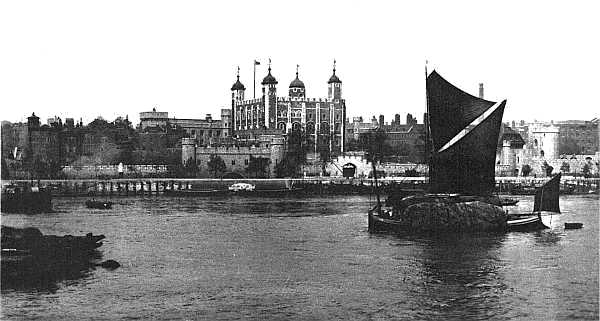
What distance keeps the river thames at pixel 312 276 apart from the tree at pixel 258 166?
34.9m

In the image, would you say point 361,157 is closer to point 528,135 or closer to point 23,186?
point 528,135

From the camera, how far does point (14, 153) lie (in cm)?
5300

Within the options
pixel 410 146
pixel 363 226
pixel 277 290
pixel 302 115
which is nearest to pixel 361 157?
pixel 302 115

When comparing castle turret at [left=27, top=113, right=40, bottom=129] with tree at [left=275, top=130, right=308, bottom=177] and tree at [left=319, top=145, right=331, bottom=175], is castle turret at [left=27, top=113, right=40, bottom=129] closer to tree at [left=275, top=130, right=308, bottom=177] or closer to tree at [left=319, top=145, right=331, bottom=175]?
tree at [left=275, top=130, right=308, bottom=177]

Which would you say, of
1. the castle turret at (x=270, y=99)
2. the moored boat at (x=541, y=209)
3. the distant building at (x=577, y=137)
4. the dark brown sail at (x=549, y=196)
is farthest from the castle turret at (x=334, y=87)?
the dark brown sail at (x=549, y=196)

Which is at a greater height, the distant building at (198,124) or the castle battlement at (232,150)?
the distant building at (198,124)

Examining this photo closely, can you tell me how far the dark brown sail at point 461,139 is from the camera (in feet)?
124

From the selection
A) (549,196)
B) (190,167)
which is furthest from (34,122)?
(549,196)

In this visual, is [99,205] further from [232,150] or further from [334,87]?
[334,87]

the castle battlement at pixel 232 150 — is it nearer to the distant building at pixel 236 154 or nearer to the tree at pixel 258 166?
the distant building at pixel 236 154

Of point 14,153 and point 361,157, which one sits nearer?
point 14,153

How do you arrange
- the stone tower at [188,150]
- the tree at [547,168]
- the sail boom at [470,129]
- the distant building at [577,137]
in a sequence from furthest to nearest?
the distant building at [577,137], the stone tower at [188,150], the tree at [547,168], the sail boom at [470,129]

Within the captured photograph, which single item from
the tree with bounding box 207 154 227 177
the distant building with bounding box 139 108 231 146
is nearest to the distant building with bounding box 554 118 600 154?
the tree with bounding box 207 154 227 177

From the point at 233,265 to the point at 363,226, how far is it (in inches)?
537
